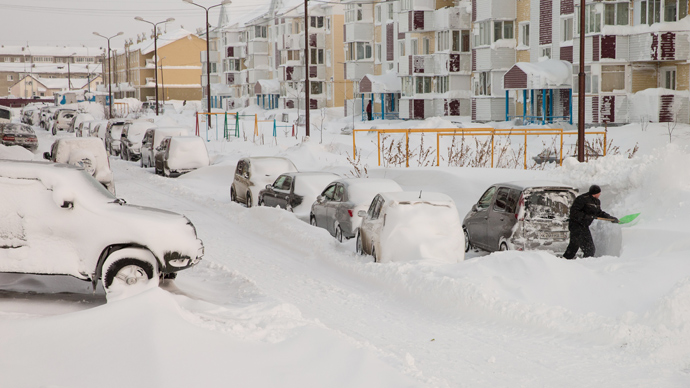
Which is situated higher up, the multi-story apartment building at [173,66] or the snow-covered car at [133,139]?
the multi-story apartment building at [173,66]

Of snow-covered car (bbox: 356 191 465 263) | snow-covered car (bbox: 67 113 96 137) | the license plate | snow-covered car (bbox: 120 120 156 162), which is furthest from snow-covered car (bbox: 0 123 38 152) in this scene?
the license plate

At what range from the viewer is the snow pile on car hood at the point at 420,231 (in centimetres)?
1254

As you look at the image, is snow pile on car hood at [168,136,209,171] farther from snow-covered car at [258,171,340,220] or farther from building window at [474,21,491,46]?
building window at [474,21,491,46]

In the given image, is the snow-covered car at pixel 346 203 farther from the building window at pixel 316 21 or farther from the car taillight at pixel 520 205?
the building window at pixel 316 21

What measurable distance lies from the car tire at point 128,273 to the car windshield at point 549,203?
6.82 m

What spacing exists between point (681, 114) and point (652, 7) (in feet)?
17.4

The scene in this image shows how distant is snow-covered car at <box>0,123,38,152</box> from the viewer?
40.4m

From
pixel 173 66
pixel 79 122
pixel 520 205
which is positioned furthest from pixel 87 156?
pixel 173 66

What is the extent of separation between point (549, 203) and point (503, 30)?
38113 mm

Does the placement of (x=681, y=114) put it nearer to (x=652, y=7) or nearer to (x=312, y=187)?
(x=652, y=7)

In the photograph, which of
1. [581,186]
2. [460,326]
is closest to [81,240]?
[460,326]

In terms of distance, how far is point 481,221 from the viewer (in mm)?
14930

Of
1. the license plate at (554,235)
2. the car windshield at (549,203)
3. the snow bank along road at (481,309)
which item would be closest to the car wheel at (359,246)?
the snow bank along road at (481,309)

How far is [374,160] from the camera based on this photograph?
2864cm
